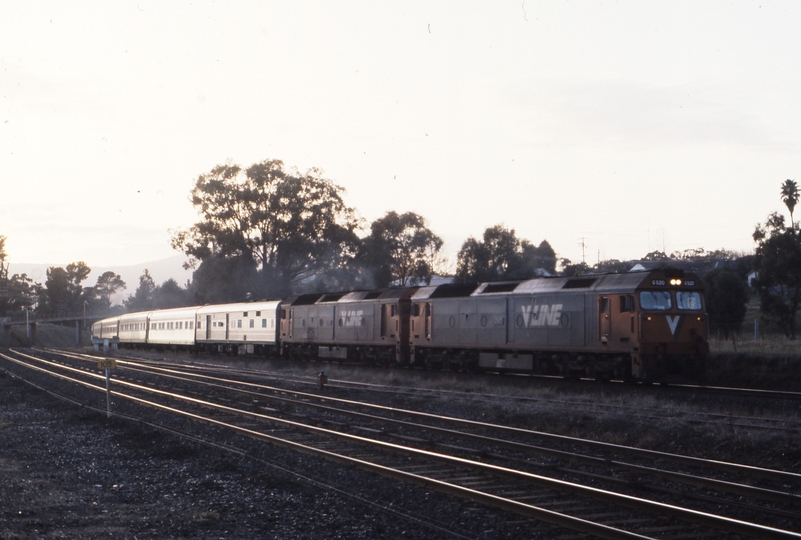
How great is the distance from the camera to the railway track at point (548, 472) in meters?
8.55

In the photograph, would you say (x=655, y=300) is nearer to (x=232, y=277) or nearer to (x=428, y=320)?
(x=428, y=320)

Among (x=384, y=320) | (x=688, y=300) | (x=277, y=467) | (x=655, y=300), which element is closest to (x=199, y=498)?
(x=277, y=467)

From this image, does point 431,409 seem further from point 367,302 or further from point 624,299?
point 367,302

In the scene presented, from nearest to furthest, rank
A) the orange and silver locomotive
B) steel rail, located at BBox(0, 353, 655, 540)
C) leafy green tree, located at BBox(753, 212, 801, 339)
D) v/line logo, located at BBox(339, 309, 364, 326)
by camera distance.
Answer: steel rail, located at BBox(0, 353, 655, 540) < the orange and silver locomotive < v/line logo, located at BBox(339, 309, 364, 326) < leafy green tree, located at BBox(753, 212, 801, 339)

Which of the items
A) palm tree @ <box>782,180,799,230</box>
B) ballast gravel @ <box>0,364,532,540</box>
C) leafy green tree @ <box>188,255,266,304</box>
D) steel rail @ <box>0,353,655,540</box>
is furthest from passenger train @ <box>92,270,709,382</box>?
palm tree @ <box>782,180,799,230</box>

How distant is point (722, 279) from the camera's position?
5978cm


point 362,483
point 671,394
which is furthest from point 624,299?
point 362,483

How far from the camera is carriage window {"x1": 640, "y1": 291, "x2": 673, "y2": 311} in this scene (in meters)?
23.4

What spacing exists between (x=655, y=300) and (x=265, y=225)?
54.6 metres

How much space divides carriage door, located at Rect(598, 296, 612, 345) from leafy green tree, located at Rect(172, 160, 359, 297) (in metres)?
49.9

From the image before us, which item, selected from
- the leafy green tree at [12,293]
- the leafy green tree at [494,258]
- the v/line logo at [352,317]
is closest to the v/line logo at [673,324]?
the v/line logo at [352,317]

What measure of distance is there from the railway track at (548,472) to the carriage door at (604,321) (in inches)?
335

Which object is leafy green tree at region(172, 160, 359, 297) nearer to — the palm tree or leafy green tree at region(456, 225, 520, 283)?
leafy green tree at region(456, 225, 520, 283)

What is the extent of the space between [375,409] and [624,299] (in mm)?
9109
